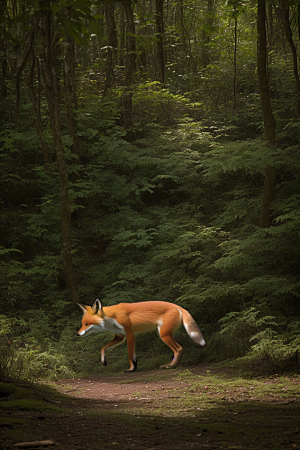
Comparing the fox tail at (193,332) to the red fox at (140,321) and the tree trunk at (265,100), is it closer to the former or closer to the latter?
the red fox at (140,321)

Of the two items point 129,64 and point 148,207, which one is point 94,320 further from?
point 129,64

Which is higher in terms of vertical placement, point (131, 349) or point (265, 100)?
point (265, 100)

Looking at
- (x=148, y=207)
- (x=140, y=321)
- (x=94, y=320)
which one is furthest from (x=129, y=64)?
(x=94, y=320)

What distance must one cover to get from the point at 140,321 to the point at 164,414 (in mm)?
2219

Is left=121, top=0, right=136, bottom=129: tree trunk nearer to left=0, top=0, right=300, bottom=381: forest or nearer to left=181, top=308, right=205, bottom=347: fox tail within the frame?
left=0, top=0, right=300, bottom=381: forest

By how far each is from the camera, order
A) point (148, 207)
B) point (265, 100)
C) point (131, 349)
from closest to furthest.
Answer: point (131, 349) → point (265, 100) → point (148, 207)

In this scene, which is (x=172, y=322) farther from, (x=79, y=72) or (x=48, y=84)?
(x=79, y=72)

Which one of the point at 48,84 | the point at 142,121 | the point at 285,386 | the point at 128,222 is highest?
the point at 142,121

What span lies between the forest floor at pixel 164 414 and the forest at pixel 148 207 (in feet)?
2.75

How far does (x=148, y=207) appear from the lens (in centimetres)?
1163

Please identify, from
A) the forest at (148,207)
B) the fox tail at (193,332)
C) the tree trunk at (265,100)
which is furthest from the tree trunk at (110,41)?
A: the fox tail at (193,332)

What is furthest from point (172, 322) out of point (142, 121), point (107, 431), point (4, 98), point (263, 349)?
point (4, 98)

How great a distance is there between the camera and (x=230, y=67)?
15.6m

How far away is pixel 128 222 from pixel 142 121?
494 centimetres
